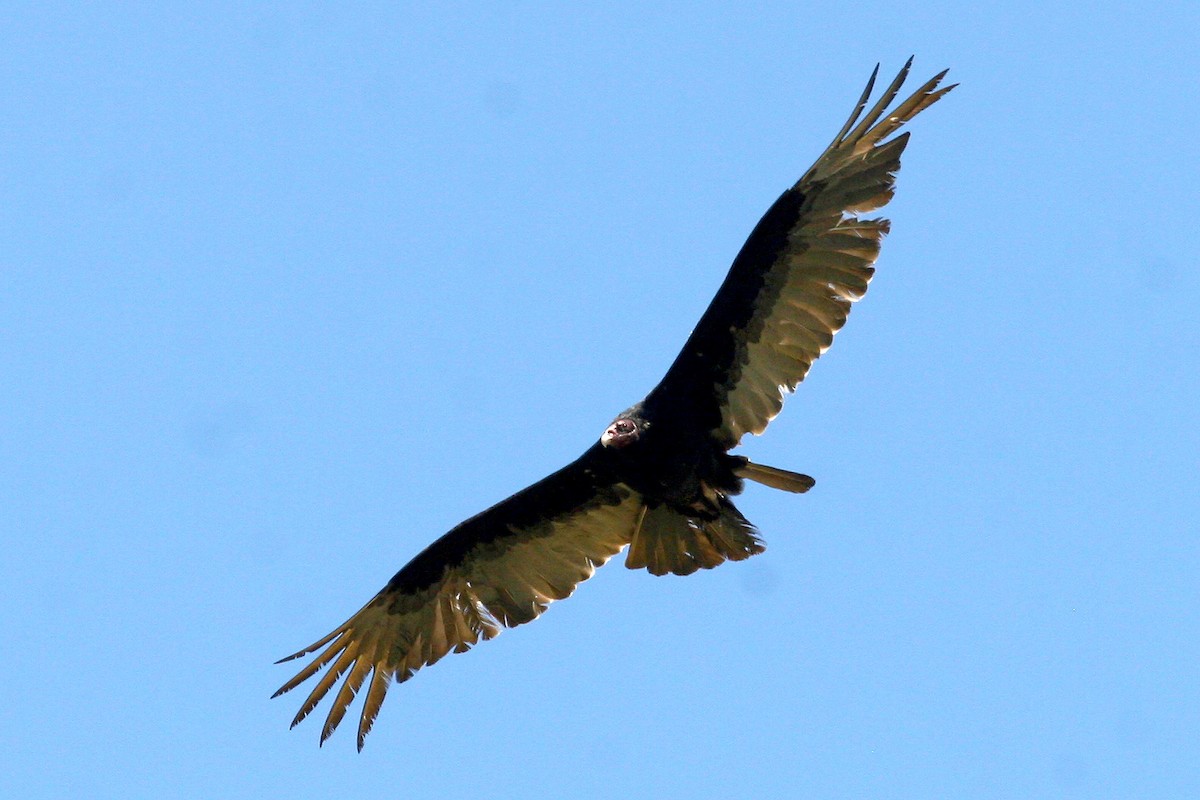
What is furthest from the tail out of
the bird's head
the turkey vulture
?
the bird's head

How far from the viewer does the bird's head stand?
9.02 meters

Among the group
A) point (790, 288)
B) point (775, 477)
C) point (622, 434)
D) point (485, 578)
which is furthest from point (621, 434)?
point (485, 578)

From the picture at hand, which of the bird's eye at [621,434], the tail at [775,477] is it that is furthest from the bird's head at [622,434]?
the tail at [775,477]

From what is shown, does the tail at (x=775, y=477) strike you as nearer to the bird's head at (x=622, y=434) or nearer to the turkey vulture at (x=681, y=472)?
the turkey vulture at (x=681, y=472)

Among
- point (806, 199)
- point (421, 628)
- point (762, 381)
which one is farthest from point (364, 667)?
point (806, 199)

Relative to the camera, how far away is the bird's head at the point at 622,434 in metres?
9.02

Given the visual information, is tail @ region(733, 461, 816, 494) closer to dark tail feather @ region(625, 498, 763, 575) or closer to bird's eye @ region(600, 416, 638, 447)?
dark tail feather @ region(625, 498, 763, 575)

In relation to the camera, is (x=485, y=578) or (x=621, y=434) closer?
(x=621, y=434)

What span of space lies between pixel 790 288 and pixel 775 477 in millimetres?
1039

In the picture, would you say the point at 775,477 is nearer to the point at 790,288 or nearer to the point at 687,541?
the point at 687,541

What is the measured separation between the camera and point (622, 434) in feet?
29.6

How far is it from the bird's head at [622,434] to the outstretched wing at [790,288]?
12 cm

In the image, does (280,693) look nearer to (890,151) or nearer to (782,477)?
(782,477)

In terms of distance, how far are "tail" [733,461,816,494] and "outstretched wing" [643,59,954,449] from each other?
0.18 meters
